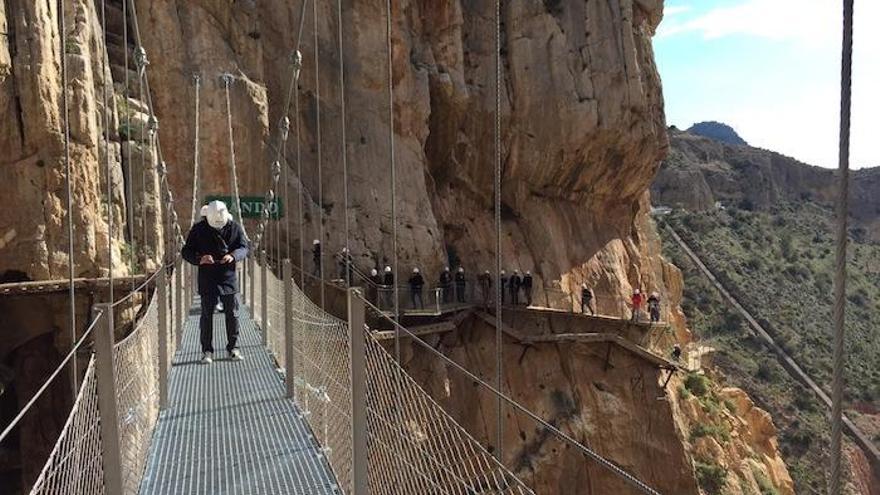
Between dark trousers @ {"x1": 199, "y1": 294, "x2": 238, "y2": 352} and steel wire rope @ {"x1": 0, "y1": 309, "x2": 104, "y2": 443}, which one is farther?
dark trousers @ {"x1": 199, "y1": 294, "x2": 238, "y2": 352}

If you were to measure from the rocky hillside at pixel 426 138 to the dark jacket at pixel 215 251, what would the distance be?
215 inches

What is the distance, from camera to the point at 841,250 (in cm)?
165

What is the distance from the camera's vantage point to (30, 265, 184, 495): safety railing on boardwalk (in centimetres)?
209

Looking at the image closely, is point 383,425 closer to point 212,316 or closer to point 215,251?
point 215,251

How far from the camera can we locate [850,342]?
98.9 feet

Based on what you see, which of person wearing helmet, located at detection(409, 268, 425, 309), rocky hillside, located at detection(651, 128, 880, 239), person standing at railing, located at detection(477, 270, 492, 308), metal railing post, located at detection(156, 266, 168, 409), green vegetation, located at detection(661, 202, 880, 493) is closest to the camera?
metal railing post, located at detection(156, 266, 168, 409)

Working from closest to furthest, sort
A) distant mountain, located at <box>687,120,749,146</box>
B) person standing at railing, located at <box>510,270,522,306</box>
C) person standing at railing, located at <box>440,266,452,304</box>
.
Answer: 1. person standing at railing, located at <box>440,266,452,304</box>
2. person standing at railing, located at <box>510,270,522,306</box>
3. distant mountain, located at <box>687,120,749,146</box>

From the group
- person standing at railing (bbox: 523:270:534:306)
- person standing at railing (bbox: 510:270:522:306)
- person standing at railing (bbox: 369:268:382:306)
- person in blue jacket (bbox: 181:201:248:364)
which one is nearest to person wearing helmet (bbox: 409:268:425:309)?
person standing at railing (bbox: 369:268:382:306)

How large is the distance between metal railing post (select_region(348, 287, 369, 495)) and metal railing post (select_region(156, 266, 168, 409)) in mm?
1988

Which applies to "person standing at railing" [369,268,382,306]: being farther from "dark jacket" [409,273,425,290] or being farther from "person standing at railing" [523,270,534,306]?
"person standing at railing" [523,270,534,306]

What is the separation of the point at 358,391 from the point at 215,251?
253 cm

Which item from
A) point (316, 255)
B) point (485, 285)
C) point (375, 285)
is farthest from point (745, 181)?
point (375, 285)

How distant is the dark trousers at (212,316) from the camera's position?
5.03 meters

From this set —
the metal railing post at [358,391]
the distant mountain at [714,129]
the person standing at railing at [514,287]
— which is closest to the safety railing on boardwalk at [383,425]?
the metal railing post at [358,391]
